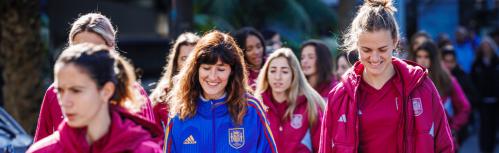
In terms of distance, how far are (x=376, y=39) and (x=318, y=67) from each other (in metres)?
2.87

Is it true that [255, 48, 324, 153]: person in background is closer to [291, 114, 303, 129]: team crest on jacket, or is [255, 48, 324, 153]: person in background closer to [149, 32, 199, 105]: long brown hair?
[291, 114, 303, 129]: team crest on jacket

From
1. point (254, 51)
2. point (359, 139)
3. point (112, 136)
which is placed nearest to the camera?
point (112, 136)

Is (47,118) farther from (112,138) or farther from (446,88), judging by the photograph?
(446,88)

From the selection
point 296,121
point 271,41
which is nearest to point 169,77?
point 296,121

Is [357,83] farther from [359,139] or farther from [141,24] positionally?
[141,24]

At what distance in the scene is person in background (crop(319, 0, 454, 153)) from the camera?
5043 mm

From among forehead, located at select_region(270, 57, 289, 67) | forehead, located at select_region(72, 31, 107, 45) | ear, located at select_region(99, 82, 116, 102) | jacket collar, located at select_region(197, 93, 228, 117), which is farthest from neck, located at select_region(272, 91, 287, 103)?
ear, located at select_region(99, 82, 116, 102)

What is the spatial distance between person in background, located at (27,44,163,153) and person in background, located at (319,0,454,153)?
154 cm

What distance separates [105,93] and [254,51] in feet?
14.2

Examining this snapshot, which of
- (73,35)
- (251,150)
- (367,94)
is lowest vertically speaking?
(251,150)

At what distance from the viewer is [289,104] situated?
7004mm

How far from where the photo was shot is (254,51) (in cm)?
808

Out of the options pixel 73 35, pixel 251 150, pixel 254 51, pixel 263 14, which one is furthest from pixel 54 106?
pixel 263 14

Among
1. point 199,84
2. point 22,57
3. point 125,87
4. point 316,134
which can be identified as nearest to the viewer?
point 125,87
